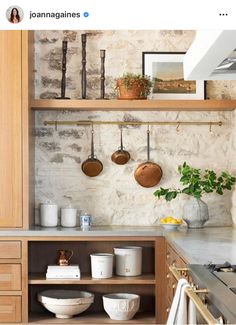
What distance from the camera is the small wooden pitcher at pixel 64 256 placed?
5.64m

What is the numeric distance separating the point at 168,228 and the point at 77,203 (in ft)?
2.67

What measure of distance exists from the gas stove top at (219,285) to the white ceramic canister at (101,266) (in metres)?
2.07

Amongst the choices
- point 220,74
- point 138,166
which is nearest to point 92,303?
point 138,166

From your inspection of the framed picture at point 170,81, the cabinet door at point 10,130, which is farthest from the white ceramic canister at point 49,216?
the framed picture at point 170,81

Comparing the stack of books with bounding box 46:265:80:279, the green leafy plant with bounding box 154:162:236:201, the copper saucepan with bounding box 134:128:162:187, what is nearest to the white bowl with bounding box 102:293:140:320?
the stack of books with bounding box 46:265:80:279

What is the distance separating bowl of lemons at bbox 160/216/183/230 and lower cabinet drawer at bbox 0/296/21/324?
46.9 inches

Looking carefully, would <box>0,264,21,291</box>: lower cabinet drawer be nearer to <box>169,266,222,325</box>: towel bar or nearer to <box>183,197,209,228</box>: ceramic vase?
<box>183,197,209,228</box>: ceramic vase

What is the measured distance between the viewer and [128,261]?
5590mm

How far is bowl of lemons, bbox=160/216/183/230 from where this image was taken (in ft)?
18.3

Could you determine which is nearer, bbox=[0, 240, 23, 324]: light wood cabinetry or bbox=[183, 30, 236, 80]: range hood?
bbox=[183, 30, 236, 80]: range hood

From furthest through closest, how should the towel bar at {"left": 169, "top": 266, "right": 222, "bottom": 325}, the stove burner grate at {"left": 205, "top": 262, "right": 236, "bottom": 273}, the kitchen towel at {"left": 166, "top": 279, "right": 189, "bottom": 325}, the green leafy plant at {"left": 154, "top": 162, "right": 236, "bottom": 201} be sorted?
1. the green leafy plant at {"left": 154, "top": 162, "right": 236, "bottom": 201}
2. the stove burner grate at {"left": 205, "top": 262, "right": 236, "bottom": 273}
3. the kitchen towel at {"left": 166, "top": 279, "right": 189, "bottom": 325}
4. the towel bar at {"left": 169, "top": 266, "right": 222, "bottom": 325}

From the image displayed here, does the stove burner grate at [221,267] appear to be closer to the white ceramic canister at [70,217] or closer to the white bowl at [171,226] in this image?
the white bowl at [171,226]

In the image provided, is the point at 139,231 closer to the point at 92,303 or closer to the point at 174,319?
the point at 92,303
